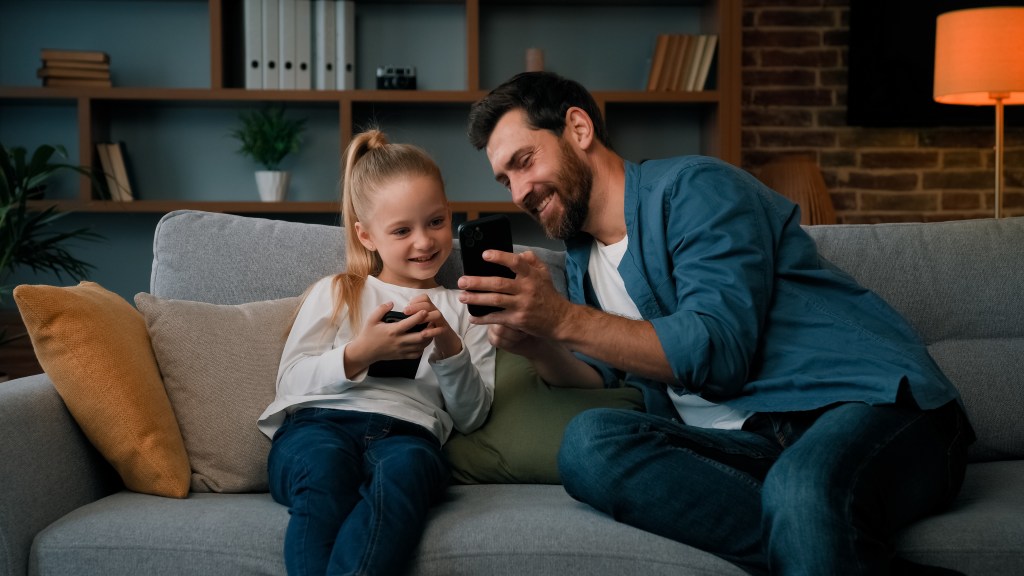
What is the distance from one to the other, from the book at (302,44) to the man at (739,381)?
1939mm

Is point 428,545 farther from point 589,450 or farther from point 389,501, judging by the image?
point 589,450

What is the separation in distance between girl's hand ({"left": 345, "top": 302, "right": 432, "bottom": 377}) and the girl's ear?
32 cm

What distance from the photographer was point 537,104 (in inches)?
68.3

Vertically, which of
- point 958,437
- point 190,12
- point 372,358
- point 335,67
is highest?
point 190,12

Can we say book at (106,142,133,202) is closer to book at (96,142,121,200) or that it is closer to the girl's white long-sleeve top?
book at (96,142,121,200)

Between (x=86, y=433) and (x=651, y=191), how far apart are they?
1016 millimetres

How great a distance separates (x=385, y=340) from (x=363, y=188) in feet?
1.34

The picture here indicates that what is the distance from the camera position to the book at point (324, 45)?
3.39 m

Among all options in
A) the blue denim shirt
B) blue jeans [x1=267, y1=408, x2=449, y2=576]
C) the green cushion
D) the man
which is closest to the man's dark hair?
the man

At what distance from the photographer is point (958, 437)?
1418 mm

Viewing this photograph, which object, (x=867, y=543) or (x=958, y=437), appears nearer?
(x=867, y=543)

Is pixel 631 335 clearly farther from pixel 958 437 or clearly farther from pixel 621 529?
pixel 958 437

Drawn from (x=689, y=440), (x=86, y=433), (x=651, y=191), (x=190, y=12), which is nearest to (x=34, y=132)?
(x=190, y=12)

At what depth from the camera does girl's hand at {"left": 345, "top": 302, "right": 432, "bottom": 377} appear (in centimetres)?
147
